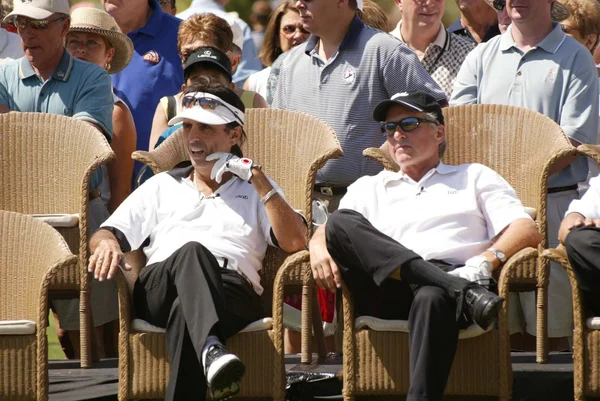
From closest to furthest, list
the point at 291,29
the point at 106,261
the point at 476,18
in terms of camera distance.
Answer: the point at 106,261
the point at 476,18
the point at 291,29

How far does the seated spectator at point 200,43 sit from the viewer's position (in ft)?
22.9

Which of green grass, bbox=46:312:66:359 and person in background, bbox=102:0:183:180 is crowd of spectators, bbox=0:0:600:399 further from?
green grass, bbox=46:312:66:359

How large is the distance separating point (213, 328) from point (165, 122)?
1.96 meters

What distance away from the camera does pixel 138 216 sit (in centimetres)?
591

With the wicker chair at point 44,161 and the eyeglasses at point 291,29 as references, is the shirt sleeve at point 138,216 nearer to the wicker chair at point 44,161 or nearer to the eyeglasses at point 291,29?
the wicker chair at point 44,161

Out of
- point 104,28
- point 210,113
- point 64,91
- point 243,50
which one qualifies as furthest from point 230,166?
point 243,50

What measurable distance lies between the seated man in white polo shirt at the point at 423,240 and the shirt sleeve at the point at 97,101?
154cm

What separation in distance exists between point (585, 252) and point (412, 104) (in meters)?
1.06

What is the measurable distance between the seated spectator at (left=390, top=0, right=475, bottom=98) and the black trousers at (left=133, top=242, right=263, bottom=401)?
7.71 feet

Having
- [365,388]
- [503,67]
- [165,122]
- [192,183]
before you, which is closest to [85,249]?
[192,183]

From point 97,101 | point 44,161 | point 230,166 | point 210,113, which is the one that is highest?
point 97,101

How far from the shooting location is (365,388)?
5.34 metres

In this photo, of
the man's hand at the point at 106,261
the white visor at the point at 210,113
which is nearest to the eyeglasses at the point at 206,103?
the white visor at the point at 210,113

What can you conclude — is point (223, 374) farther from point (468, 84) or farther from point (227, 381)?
point (468, 84)
